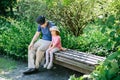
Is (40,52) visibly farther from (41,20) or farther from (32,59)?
(41,20)

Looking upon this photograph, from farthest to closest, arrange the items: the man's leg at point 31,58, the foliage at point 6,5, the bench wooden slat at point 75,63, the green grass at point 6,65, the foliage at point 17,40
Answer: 1. the foliage at point 6,5
2. the foliage at point 17,40
3. the green grass at point 6,65
4. the man's leg at point 31,58
5. the bench wooden slat at point 75,63

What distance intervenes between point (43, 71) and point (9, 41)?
2014mm

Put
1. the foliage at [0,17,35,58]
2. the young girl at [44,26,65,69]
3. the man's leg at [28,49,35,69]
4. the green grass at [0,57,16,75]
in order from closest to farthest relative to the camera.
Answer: the young girl at [44,26,65,69], the man's leg at [28,49,35,69], the green grass at [0,57,16,75], the foliage at [0,17,35,58]

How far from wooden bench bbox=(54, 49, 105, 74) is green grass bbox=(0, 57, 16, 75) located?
57.7 inches

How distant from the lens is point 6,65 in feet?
27.3

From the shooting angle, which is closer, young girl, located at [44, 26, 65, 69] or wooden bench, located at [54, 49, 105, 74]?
wooden bench, located at [54, 49, 105, 74]

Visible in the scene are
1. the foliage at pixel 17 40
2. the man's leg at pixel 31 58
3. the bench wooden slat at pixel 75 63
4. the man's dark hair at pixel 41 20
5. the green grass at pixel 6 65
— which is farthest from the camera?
the foliage at pixel 17 40

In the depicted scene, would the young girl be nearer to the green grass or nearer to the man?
the man

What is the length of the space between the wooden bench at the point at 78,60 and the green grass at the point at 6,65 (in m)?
1.47

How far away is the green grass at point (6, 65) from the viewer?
7.91 meters

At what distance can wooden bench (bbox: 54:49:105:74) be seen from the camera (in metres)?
6.15

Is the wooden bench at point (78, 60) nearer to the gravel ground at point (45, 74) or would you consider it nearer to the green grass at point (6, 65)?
the gravel ground at point (45, 74)

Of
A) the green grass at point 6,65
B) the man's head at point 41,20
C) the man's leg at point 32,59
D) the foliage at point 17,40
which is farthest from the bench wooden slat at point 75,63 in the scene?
the foliage at point 17,40

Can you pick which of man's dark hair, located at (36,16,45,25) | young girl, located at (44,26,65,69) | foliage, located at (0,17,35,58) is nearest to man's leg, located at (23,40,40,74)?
young girl, located at (44,26,65,69)
